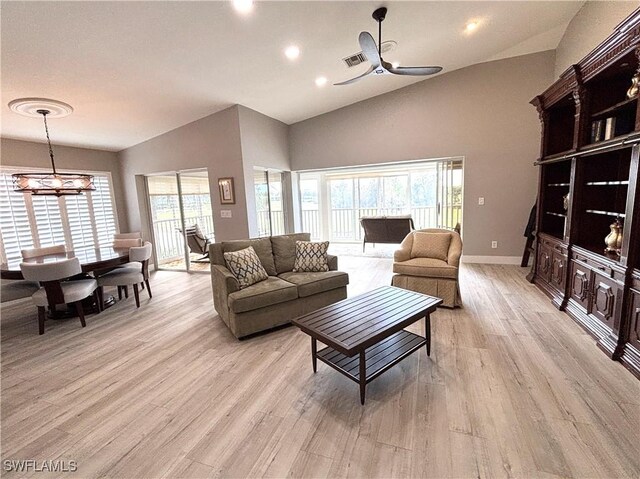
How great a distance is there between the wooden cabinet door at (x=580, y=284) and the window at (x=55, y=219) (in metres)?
7.31

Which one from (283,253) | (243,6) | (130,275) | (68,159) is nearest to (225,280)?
(283,253)

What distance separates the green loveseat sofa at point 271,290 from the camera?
2861mm

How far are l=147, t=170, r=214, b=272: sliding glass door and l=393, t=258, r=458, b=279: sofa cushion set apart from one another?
3.53 metres

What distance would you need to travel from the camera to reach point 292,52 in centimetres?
339

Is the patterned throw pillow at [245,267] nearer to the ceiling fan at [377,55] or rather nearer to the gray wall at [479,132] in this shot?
the ceiling fan at [377,55]

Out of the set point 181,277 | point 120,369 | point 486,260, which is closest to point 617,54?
point 486,260

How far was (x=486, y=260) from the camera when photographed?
5438 mm

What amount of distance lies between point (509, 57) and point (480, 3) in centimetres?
208

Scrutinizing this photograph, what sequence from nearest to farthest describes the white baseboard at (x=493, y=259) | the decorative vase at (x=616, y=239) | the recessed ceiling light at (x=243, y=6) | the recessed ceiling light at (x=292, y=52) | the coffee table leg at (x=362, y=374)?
the coffee table leg at (x=362, y=374) < the recessed ceiling light at (x=243, y=6) < the decorative vase at (x=616, y=239) < the recessed ceiling light at (x=292, y=52) < the white baseboard at (x=493, y=259)

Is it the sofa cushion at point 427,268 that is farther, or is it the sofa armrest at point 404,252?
the sofa armrest at point 404,252

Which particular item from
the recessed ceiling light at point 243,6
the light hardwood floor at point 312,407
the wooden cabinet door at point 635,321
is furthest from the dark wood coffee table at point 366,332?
the recessed ceiling light at point 243,6

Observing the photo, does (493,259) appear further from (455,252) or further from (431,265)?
(431,265)

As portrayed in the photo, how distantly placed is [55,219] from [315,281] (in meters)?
4.69

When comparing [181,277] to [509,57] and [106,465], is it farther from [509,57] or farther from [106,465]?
[509,57]
